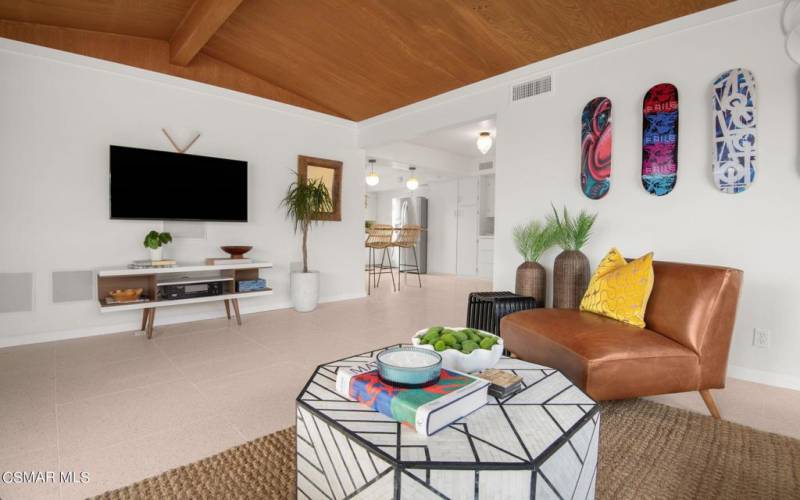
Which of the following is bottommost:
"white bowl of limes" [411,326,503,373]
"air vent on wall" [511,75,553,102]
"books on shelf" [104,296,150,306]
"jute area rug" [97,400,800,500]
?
"jute area rug" [97,400,800,500]

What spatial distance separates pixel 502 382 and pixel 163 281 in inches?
145

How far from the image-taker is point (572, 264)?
9.98 feet

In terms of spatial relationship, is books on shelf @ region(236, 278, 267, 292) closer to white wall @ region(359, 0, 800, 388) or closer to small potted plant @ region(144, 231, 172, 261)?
small potted plant @ region(144, 231, 172, 261)

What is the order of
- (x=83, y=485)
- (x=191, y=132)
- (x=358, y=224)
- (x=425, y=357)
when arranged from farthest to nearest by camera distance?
(x=358, y=224) → (x=191, y=132) → (x=83, y=485) → (x=425, y=357)

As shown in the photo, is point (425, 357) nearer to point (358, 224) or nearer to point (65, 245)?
point (65, 245)

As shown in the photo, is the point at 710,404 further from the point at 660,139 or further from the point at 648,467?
the point at 660,139

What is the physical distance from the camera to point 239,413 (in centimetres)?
199

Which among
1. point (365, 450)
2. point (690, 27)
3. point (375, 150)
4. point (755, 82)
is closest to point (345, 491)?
point (365, 450)

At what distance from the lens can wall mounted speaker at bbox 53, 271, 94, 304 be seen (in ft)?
11.0

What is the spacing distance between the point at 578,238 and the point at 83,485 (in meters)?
3.24

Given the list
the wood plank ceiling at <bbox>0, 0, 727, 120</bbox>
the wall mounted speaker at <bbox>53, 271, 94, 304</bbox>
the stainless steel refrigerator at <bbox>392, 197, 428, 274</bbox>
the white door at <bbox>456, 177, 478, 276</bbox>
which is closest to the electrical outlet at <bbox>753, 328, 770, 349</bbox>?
the wood plank ceiling at <bbox>0, 0, 727, 120</bbox>

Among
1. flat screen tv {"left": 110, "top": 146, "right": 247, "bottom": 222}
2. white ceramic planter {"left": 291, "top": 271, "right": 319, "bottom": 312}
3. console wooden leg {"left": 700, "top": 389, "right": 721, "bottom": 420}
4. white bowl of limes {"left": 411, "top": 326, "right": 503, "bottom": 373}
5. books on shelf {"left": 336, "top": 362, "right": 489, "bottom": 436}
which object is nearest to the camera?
books on shelf {"left": 336, "top": 362, "right": 489, "bottom": 436}

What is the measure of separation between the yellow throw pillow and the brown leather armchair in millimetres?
77

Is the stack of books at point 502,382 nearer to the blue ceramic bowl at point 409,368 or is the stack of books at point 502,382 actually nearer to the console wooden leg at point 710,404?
the blue ceramic bowl at point 409,368
